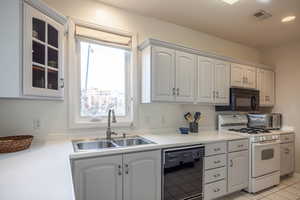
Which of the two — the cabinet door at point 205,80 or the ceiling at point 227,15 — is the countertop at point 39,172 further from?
the ceiling at point 227,15

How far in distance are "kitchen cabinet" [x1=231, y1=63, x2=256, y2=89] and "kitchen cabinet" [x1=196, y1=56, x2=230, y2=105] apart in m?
0.16

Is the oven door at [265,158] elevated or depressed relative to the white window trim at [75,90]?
depressed

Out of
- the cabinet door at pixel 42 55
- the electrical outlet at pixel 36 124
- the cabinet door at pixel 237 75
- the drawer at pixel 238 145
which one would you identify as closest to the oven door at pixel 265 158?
the drawer at pixel 238 145

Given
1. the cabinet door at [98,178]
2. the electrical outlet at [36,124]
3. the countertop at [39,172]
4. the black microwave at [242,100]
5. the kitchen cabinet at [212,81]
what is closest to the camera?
the countertop at [39,172]

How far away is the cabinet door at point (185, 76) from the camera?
2.40m

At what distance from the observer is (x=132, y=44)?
7.81 feet

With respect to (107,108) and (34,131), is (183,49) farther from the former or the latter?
(34,131)

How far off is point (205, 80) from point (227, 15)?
38.3 inches

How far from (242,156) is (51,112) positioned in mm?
2661

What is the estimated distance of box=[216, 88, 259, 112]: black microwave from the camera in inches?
115

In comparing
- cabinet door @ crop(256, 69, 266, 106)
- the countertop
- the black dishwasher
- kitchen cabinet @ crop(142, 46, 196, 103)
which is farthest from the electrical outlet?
cabinet door @ crop(256, 69, 266, 106)

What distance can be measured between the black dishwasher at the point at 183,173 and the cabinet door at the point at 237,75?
5.11 ft

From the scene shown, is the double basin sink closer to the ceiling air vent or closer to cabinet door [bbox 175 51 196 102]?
cabinet door [bbox 175 51 196 102]

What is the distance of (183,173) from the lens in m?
1.97
